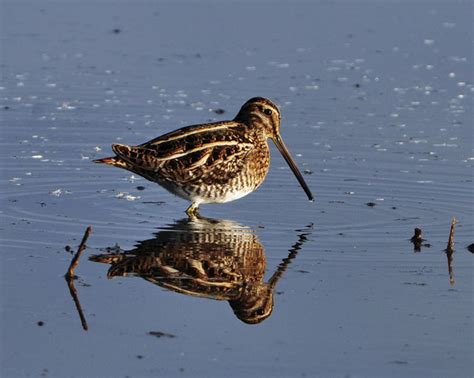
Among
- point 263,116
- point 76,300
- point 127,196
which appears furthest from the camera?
point 263,116

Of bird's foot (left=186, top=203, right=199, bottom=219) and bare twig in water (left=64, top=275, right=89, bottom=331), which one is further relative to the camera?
bird's foot (left=186, top=203, right=199, bottom=219)

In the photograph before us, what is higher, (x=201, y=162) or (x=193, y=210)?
(x=201, y=162)

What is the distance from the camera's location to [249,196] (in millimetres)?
10602

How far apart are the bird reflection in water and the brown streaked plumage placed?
0.55 meters

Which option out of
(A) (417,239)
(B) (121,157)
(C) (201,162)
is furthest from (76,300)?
(A) (417,239)

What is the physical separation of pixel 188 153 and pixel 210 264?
1864 mm

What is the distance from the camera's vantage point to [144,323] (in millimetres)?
6848

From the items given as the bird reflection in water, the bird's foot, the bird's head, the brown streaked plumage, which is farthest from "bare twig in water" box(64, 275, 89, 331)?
the bird's head

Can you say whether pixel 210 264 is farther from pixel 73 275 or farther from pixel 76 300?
pixel 76 300

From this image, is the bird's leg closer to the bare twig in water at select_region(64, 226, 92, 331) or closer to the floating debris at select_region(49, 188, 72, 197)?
the floating debris at select_region(49, 188, 72, 197)

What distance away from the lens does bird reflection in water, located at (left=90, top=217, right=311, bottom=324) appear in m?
7.40

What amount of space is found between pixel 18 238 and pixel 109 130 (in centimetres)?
397

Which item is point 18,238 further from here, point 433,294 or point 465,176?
point 465,176

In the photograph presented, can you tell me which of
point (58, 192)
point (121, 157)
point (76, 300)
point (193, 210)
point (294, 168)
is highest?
point (294, 168)
